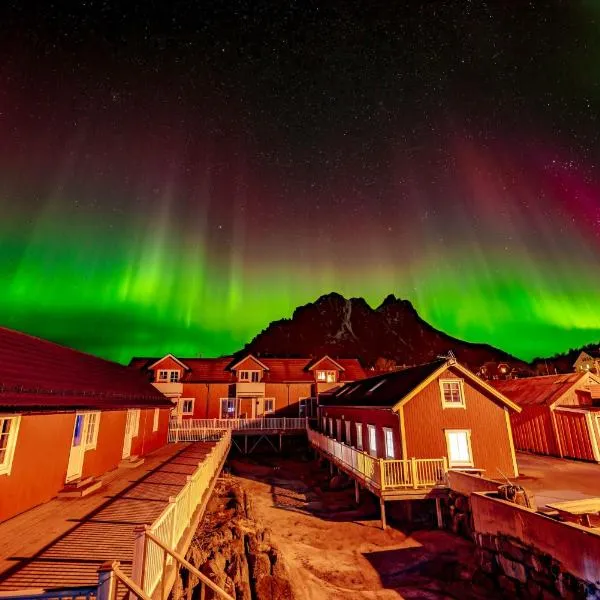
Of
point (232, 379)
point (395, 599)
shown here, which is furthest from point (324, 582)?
point (232, 379)

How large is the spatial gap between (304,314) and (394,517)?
15308 centimetres

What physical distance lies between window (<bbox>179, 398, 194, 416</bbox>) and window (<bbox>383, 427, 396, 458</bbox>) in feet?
81.8

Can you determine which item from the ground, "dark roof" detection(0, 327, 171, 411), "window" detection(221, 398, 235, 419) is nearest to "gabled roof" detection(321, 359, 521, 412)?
the ground

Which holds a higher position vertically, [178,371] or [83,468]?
[178,371]

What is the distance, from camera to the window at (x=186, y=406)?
3938 centimetres

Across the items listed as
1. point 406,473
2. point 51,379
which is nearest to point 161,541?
point 51,379

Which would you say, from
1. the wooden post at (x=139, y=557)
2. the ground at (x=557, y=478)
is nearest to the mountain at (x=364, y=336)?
the ground at (x=557, y=478)

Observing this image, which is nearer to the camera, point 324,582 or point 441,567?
point 324,582

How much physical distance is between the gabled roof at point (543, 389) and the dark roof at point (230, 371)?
1744cm

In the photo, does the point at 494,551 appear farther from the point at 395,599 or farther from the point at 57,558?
→ the point at 57,558

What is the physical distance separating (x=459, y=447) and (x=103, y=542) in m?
17.0

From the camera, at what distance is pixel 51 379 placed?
12.8m

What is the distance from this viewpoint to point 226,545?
41.9 feet

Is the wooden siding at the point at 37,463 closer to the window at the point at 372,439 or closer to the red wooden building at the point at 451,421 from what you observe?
the red wooden building at the point at 451,421
